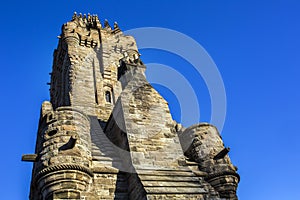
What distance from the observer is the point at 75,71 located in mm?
19031

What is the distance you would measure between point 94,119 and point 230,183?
869cm

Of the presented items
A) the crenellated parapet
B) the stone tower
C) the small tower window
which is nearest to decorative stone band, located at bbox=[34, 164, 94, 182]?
the stone tower

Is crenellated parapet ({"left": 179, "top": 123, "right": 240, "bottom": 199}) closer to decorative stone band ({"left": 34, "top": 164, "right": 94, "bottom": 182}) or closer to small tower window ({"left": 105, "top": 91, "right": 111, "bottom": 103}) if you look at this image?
decorative stone band ({"left": 34, "top": 164, "right": 94, "bottom": 182})

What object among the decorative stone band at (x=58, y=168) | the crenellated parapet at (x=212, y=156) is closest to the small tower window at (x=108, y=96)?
the crenellated parapet at (x=212, y=156)

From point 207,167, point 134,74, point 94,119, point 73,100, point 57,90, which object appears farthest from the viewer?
point 57,90

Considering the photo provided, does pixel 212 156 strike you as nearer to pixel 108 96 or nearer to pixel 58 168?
pixel 58 168

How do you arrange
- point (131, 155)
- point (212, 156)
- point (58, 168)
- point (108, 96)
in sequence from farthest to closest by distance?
point (108, 96) < point (212, 156) < point (131, 155) < point (58, 168)

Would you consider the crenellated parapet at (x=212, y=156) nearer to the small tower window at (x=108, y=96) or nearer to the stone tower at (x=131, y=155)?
the stone tower at (x=131, y=155)

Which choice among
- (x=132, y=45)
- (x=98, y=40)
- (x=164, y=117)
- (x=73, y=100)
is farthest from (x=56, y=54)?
(x=164, y=117)

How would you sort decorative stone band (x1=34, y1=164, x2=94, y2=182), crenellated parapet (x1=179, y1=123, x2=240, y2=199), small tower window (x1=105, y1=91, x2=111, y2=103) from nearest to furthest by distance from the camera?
1. decorative stone band (x1=34, y1=164, x2=94, y2=182)
2. crenellated parapet (x1=179, y1=123, x2=240, y2=199)
3. small tower window (x1=105, y1=91, x2=111, y2=103)

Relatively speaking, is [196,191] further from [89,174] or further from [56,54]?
[56,54]

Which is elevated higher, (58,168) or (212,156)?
(212,156)

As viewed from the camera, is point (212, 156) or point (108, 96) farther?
point (108, 96)

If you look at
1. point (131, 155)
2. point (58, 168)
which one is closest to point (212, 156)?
point (131, 155)
